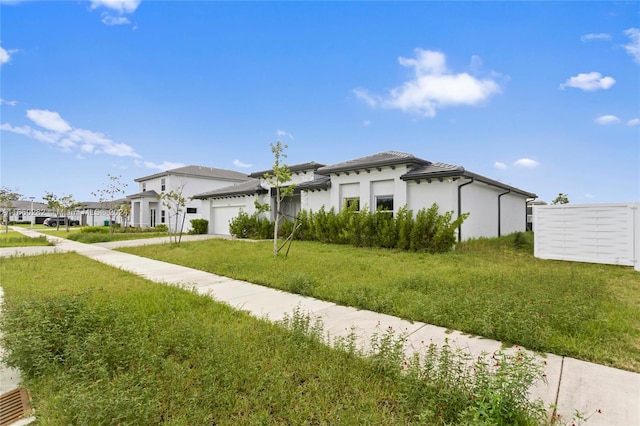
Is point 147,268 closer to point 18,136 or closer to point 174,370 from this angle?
point 174,370

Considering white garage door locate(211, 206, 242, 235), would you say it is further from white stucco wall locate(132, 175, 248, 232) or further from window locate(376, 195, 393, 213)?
window locate(376, 195, 393, 213)

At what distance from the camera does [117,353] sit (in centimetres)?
293

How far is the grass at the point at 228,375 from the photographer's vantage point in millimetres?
2082

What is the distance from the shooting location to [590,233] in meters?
9.12

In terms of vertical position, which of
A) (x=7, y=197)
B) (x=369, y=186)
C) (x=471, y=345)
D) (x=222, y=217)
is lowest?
(x=471, y=345)

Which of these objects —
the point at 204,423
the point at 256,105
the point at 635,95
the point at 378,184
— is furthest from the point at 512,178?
the point at 204,423

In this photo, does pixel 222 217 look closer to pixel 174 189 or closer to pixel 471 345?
pixel 174 189

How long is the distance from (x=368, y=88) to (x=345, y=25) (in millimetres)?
4235

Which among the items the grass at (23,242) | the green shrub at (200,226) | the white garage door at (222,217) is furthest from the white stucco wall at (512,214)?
the grass at (23,242)

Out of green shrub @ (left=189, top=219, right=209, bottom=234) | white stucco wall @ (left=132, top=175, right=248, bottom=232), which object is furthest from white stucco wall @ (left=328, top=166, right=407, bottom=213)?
white stucco wall @ (left=132, top=175, right=248, bottom=232)

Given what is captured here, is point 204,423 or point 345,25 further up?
point 345,25

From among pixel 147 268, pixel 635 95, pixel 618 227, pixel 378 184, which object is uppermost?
pixel 635 95

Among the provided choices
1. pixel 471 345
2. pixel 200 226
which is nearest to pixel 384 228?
pixel 471 345

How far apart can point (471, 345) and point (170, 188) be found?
31.7 metres
